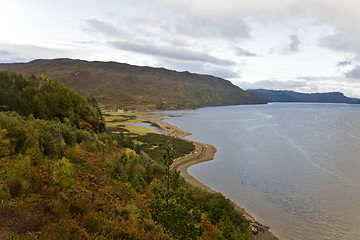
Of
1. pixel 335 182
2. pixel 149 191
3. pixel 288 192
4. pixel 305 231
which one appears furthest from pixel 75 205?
pixel 335 182

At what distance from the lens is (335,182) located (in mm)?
35250

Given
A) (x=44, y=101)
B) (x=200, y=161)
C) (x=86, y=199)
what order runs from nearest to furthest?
1. (x=86, y=199)
2. (x=44, y=101)
3. (x=200, y=161)

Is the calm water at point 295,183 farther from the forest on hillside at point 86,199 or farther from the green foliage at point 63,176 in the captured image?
the green foliage at point 63,176

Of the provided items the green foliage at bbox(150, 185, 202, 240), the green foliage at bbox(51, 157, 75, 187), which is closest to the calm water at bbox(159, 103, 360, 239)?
the green foliage at bbox(150, 185, 202, 240)

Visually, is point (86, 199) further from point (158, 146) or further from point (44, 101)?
point (158, 146)

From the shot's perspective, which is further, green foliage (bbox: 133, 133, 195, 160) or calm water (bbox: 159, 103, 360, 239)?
green foliage (bbox: 133, 133, 195, 160)

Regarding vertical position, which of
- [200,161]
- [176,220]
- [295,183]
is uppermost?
[176,220]

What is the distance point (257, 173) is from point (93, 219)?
37.3 meters

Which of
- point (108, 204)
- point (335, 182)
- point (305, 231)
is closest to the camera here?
point (108, 204)

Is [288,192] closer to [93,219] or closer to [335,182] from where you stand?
[335,182]

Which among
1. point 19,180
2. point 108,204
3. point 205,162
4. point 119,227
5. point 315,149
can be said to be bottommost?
point 205,162

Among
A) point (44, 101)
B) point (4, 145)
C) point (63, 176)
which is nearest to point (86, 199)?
point (63, 176)

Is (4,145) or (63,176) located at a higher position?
(4,145)

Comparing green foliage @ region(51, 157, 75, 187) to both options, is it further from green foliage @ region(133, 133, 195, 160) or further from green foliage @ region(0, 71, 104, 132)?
green foliage @ region(133, 133, 195, 160)
